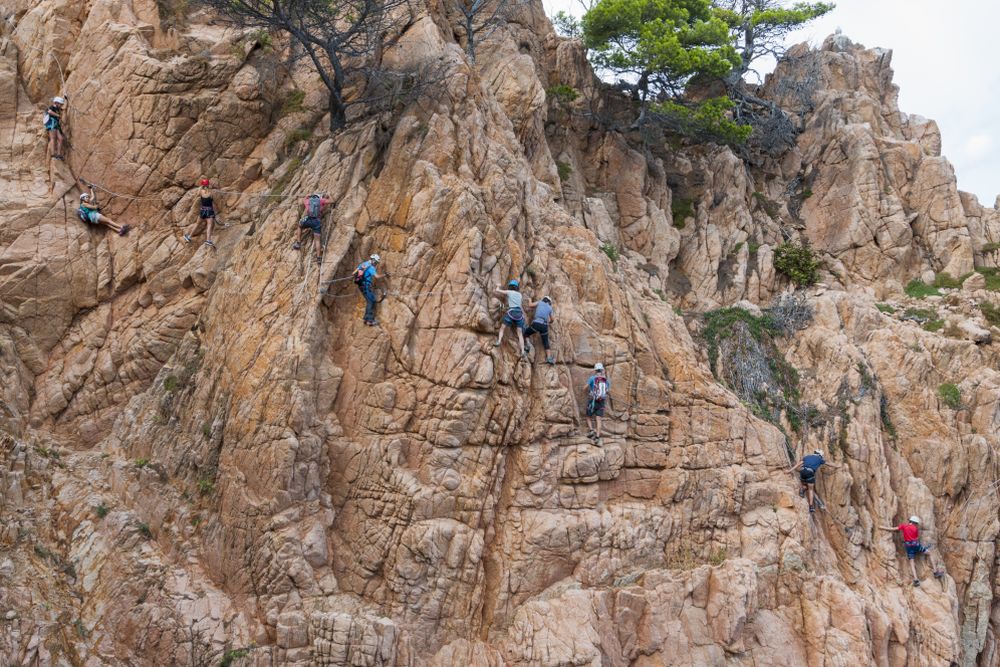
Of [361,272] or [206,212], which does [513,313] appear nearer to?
[361,272]

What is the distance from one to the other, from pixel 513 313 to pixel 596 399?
2.74 metres

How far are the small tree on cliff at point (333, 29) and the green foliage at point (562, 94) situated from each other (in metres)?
6.83

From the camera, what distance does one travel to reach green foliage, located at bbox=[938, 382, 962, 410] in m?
20.1

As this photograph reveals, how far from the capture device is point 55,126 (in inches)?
647

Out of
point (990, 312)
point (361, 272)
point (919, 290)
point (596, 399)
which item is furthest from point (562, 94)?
point (990, 312)

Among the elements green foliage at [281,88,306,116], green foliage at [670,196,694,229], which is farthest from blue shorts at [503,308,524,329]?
green foliage at [670,196,694,229]

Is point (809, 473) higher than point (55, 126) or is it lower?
lower

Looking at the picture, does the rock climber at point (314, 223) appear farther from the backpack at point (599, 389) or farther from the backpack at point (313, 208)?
the backpack at point (599, 389)

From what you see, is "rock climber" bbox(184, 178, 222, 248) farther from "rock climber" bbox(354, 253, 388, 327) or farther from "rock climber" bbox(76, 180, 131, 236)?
"rock climber" bbox(354, 253, 388, 327)

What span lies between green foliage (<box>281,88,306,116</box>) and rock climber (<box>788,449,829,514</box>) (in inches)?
605

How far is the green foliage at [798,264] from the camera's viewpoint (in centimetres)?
2381

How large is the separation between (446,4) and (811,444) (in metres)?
16.8

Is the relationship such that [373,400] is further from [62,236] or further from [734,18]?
[734,18]

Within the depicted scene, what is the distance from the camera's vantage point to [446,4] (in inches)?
854
